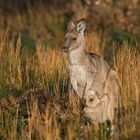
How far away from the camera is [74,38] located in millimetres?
7359

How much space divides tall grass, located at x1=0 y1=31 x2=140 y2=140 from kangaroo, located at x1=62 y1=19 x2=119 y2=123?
113mm

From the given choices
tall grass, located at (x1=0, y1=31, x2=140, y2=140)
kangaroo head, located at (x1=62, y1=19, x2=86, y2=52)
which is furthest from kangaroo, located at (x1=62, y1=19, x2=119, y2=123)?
tall grass, located at (x1=0, y1=31, x2=140, y2=140)

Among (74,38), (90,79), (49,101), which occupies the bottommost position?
(49,101)

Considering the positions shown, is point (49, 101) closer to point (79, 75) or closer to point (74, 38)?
point (79, 75)

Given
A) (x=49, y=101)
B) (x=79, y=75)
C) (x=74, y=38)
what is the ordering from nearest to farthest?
1. (x=79, y=75)
2. (x=74, y=38)
3. (x=49, y=101)

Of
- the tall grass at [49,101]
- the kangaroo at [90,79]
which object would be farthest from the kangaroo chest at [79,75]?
the tall grass at [49,101]

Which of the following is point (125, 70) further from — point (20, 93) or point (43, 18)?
point (43, 18)

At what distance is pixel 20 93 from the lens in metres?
8.12

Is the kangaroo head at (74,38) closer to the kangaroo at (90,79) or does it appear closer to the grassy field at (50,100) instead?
the kangaroo at (90,79)

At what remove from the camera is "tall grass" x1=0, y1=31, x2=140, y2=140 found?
6699mm

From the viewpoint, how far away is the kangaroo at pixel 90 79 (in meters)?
7.24

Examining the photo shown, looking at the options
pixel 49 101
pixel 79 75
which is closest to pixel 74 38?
pixel 79 75

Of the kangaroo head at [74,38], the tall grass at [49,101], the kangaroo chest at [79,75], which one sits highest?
the kangaroo head at [74,38]

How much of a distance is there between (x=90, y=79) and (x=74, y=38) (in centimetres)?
49
